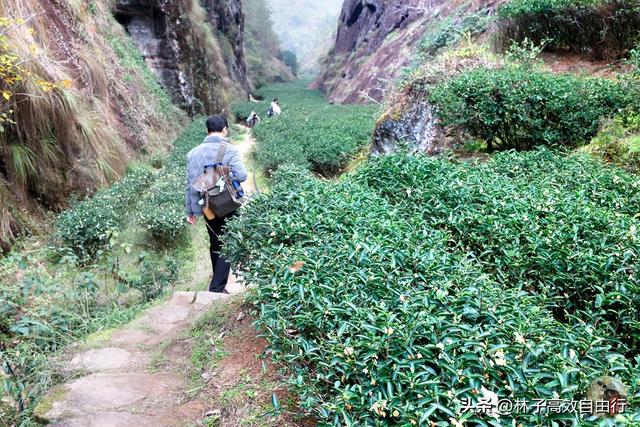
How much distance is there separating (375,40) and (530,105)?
3104cm

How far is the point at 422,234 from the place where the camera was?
3365 millimetres

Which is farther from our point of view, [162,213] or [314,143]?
[314,143]

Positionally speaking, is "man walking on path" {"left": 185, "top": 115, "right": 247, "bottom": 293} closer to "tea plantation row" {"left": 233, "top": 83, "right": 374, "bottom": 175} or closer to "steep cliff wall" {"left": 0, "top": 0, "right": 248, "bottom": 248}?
"steep cliff wall" {"left": 0, "top": 0, "right": 248, "bottom": 248}

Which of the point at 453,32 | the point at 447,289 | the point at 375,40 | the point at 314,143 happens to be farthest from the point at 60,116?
the point at 375,40

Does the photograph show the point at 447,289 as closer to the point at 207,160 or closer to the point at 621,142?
the point at 207,160

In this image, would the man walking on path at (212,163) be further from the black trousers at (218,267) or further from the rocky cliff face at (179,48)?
the rocky cliff face at (179,48)

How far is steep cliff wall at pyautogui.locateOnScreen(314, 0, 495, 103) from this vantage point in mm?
25203

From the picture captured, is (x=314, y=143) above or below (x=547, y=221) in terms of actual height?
below

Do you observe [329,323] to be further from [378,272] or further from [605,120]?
[605,120]

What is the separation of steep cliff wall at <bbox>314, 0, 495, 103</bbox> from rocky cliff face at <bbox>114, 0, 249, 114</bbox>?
7.71 metres

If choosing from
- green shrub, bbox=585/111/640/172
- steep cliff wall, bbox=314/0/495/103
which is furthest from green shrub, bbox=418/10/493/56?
green shrub, bbox=585/111/640/172

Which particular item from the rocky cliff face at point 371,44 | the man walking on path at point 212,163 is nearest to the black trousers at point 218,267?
the man walking on path at point 212,163

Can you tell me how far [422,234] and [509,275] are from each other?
68 cm

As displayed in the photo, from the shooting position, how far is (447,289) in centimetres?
254
